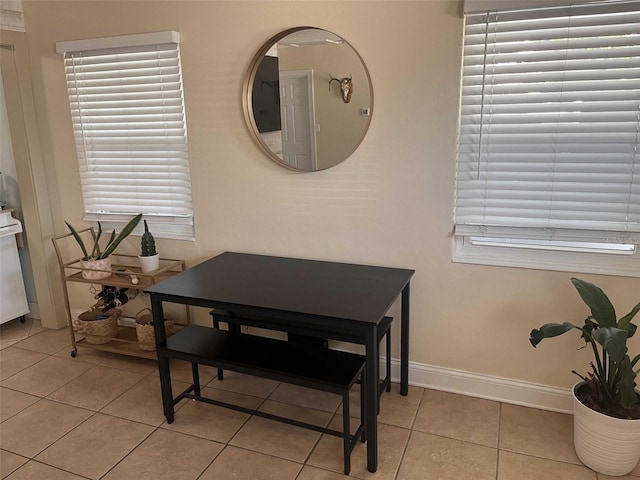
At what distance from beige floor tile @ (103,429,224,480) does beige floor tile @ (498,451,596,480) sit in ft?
4.00

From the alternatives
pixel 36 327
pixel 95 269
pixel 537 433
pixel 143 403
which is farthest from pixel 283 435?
pixel 36 327

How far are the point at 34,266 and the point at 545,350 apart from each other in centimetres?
323

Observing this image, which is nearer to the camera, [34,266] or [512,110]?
[512,110]

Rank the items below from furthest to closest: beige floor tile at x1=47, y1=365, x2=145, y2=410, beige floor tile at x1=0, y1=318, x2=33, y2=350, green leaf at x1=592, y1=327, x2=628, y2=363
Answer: beige floor tile at x1=0, y1=318, x2=33, y2=350
beige floor tile at x1=47, y1=365, x2=145, y2=410
green leaf at x1=592, y1=327, x2=628, y2=363

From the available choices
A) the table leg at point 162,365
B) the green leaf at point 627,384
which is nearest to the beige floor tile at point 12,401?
the table leg at point 162,365

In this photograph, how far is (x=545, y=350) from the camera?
2352 millimetres

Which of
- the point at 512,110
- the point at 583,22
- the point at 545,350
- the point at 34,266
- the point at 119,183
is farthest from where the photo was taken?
the point at 34,266

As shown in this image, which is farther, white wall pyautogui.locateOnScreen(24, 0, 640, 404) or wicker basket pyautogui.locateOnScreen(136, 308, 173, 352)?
wicker basket pyautogui.locateOnScreen(136, 308, 173, 352)

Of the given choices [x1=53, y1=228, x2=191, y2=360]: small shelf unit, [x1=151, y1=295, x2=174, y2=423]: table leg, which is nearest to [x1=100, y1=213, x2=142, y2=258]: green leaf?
[x1=53, y1=228, x2=191, y2=360]: small shelf unit

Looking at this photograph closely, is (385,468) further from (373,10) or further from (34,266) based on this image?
(34,266)

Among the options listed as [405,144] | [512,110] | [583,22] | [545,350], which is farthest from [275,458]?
[583,22]

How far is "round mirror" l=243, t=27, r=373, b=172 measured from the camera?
2.38 meters

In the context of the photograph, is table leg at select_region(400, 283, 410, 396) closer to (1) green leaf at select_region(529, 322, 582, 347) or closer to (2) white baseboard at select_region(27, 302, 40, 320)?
(1) green leaf at select_region(529, 322, 582, 347)

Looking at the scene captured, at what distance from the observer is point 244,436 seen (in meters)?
2.27
